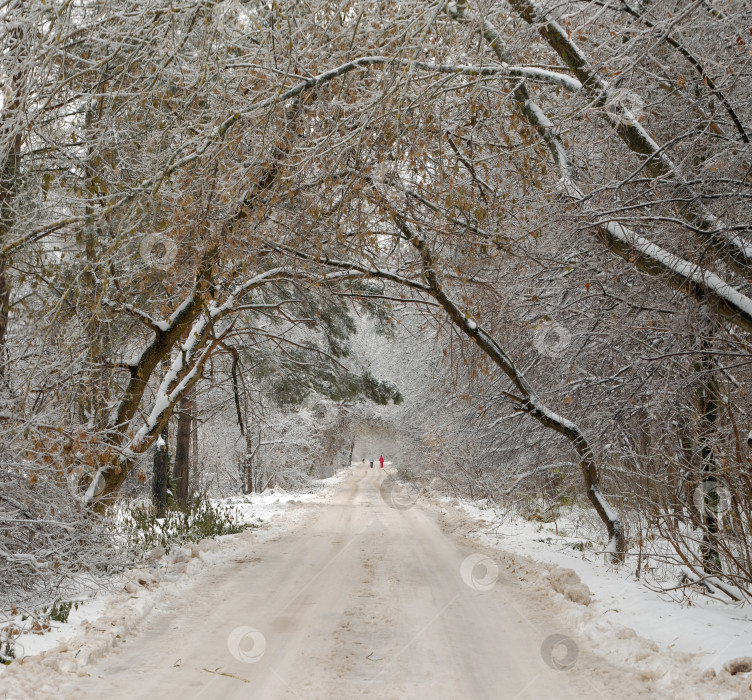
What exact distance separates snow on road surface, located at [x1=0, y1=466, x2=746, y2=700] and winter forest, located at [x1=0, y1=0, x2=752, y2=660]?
136 cm

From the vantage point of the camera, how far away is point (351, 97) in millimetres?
6242

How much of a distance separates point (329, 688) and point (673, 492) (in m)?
3.85

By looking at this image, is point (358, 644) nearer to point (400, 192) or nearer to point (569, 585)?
point (569, 585)

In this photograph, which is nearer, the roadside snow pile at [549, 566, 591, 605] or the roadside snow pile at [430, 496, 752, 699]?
the roadside snow pile at [430, 496, 752, 699]

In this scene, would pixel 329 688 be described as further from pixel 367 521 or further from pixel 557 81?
pixel 367 521

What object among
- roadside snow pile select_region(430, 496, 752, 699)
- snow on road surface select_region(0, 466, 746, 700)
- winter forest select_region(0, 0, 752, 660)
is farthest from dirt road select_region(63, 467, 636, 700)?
winter forest select_region(0, 0, 752, 660)

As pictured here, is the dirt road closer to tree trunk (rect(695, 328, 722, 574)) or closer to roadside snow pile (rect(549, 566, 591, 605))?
roadside snow pile (rect(549, 566, 591, 605))

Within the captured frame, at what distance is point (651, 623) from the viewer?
5.79 meters

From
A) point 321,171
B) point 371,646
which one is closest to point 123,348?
point 321,171

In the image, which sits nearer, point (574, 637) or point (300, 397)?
point (574, 637)

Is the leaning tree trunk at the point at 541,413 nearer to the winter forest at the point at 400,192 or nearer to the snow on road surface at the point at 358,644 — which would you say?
the winter forest at the point at 400,192

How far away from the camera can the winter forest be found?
5.10m

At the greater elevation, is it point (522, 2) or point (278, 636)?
point (522, 2)

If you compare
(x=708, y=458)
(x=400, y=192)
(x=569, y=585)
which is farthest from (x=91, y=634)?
(x=708, y=458)
